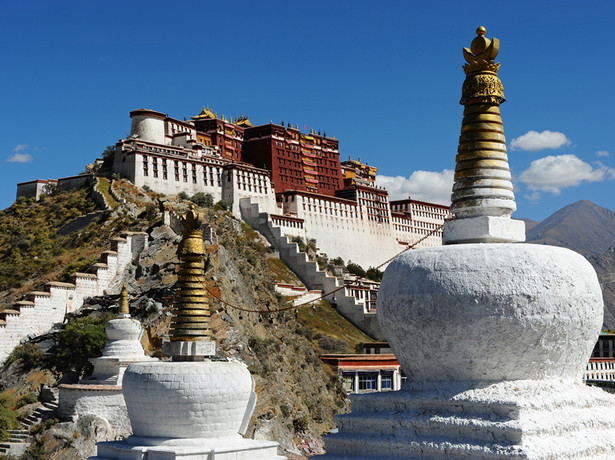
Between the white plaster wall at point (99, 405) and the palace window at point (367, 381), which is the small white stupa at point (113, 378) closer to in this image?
the white plaster wall at point (99, 405)

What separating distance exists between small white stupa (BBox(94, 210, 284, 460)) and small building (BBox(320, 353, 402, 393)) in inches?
1117

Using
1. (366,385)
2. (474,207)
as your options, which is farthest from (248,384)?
(366,385)

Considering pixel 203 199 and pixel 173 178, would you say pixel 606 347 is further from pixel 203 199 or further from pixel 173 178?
pixel 173 178

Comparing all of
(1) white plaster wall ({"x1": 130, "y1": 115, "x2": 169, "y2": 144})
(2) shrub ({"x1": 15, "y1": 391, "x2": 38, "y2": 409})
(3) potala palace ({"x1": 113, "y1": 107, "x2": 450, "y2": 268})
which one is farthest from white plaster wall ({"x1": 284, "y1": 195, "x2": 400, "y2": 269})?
(2) shrub ({"x1": 15, "y1": 391, "x2": 38, "y2": 409})

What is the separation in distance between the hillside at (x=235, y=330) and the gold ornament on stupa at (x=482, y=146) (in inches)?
847

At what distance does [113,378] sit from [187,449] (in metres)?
15.2

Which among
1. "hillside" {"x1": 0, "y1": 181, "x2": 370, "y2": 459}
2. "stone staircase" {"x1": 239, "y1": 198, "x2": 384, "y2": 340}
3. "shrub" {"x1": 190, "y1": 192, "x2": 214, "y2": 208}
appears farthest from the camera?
"shrub" {"x1": 190, "y1": 192, "x2": 214, "y2": 208}

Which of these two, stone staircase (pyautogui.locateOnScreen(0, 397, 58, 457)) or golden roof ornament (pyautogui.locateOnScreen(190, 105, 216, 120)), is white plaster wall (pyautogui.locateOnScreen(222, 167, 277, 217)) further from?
stone staircase (pyautogui.locateOnScreen(0, 397, 58, 457))

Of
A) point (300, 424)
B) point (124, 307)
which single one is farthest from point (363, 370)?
point (124, 307)

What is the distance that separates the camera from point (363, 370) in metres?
45.2

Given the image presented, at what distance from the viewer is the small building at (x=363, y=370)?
45.0m

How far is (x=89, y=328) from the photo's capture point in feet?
115

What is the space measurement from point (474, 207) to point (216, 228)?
4303 centimetres

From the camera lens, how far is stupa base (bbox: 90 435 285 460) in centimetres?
1539
